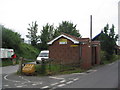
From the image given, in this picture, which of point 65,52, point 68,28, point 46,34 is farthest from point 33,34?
point 65,52

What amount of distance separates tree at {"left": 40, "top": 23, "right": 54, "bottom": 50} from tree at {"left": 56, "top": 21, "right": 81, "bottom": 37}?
570cm

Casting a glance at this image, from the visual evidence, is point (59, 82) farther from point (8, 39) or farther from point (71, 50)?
point (8, 39)

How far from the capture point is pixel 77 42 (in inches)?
855

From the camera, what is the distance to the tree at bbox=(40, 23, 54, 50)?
47.8m

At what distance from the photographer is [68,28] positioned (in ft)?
196

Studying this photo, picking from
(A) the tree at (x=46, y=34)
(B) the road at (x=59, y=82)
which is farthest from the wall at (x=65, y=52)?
(A) the tree at (x=46, y=34)

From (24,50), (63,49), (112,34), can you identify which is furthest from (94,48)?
(24,50)

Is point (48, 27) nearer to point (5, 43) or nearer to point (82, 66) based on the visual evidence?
point (5, 43)

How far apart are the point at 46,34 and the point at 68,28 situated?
1235 centimetres

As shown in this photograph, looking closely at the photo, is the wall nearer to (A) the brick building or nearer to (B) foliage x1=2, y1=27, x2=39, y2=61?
(A) the brick building

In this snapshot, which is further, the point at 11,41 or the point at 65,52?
the point at 11,41

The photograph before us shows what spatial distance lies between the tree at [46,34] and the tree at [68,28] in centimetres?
570

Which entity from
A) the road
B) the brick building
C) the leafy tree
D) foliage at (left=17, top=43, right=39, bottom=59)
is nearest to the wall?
the brick building

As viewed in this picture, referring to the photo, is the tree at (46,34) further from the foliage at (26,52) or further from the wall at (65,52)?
the wall at (65,52)
